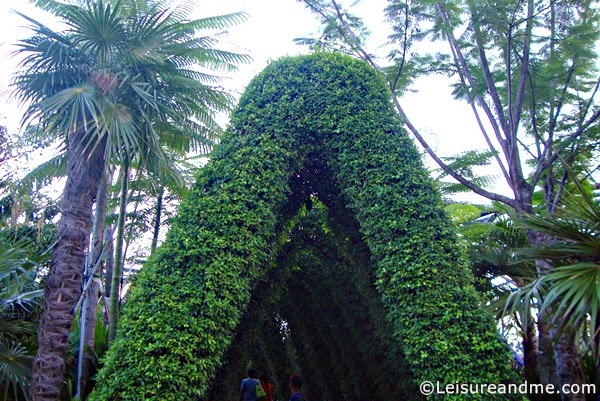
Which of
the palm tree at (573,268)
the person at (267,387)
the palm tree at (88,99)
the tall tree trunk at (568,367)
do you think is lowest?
the person at (267,387)

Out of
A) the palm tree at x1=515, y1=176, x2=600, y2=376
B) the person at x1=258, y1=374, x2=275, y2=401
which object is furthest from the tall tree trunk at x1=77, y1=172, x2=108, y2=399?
the palm tree at x1=515, y1=176, x2=600, y2=376

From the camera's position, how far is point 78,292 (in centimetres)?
744

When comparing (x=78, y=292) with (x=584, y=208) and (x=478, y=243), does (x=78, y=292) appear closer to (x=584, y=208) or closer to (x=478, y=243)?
(x=584, y=208)

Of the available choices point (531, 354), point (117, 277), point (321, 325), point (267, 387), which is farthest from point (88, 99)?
point (531, 354)

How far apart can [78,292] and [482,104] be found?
27.6 ft

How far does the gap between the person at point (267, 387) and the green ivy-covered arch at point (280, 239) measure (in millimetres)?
4117

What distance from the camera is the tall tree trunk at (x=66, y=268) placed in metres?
6.93

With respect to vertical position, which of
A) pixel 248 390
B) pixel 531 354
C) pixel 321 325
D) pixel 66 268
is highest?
pixel 66 268

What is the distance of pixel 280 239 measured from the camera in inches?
311

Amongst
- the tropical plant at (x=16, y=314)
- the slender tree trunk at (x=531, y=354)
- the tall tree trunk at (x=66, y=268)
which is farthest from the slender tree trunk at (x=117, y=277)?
the slender tree trunk at (x=531, y=354)

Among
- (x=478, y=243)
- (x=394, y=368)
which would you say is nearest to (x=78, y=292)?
(x=394, y=368)

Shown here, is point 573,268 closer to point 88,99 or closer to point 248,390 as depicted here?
point 248,390

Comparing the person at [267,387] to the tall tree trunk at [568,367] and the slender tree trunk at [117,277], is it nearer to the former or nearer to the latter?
the slender tree trunk at [117,277]

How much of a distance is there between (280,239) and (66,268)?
345cm
